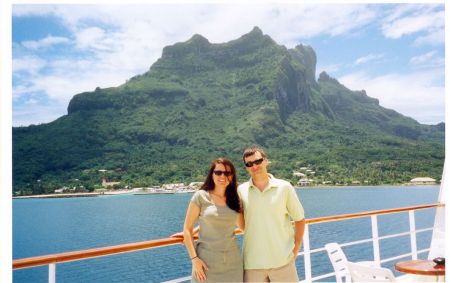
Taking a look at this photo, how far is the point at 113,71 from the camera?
7212 cm

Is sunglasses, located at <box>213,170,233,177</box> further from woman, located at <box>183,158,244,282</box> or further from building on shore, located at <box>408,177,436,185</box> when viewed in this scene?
building on shore, located at <box>408,177,436,185</box>

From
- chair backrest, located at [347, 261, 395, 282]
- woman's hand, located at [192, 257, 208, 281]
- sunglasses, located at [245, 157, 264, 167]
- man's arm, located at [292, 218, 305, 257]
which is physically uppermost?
sunglasses, located at [245, 157, 264, 167]

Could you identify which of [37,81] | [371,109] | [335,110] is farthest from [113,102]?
[371,109]

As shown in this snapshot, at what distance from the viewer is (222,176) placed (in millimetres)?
1920

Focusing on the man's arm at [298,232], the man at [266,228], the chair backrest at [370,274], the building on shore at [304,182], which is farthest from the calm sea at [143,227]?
the man at [266,228]

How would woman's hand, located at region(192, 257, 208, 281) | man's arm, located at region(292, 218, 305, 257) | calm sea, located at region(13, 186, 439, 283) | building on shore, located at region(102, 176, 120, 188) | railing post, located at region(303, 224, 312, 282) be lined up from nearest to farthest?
woman's hand, located at region(192, 257, 208, 281), man's arm, located at region(292, 218, 305, 257), railing post, located at region(303, 224, 312, 282), calm sea, located at region(13, 186, 439, 283), building on shore, located at region(102, 176, 120, 188)

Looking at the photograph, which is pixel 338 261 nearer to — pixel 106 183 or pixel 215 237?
pixel 215 237

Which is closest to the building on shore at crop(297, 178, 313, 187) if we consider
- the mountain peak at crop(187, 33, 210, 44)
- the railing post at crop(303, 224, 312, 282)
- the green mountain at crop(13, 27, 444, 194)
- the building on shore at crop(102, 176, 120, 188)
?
the green mountain at crop(13, 27, 444, 194)

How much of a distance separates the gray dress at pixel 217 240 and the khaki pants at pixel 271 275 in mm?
102

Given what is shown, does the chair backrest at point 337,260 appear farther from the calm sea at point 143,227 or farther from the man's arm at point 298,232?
the calm sea at point 143,227

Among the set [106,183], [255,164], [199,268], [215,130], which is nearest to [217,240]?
[199,268]

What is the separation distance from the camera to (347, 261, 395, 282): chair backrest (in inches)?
82.9

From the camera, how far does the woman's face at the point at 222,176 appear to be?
6.28 ft

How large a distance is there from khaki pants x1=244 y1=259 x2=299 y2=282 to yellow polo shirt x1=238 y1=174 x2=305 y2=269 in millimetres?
22
